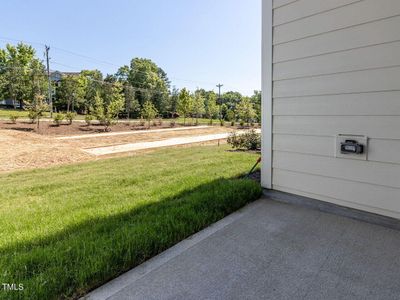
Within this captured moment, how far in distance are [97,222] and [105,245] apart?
1.97ft

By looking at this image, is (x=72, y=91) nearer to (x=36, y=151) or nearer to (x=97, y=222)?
(x=36, y=151)

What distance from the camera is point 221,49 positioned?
18422 millimetres

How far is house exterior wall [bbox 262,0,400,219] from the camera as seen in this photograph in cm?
188

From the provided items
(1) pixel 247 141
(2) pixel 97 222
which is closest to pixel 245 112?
(1) pixel 247 141

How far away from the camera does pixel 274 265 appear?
1.47 metres

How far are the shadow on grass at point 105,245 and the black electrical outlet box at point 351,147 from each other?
37.2 inches

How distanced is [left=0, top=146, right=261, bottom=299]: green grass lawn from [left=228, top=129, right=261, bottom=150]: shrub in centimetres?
257

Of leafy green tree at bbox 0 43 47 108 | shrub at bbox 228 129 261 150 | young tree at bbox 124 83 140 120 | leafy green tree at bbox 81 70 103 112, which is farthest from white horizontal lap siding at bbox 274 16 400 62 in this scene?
leafy green tree at bbox 81 70 103 112

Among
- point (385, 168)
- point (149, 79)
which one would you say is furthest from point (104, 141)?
point (149, 79)

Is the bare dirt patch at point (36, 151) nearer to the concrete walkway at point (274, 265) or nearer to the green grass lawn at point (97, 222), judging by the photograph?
the green grass lawn at point (97, 222)

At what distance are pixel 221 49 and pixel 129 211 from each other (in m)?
18.2

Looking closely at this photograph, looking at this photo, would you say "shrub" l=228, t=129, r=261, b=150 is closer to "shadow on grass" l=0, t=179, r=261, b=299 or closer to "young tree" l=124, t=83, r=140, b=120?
"shadow on grass" l=0, t=179, r=261, b=299

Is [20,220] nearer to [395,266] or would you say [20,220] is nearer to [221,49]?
[395,266]

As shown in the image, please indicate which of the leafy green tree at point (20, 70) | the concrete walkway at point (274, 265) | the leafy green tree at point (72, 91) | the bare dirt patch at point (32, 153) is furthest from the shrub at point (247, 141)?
the leafy green tree at point (72, 91)
